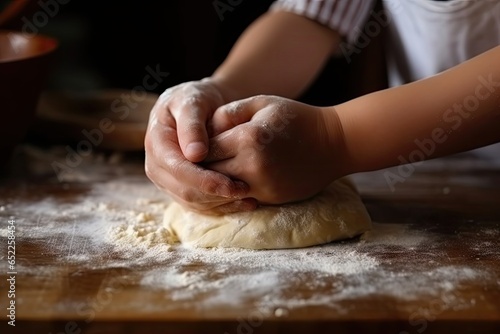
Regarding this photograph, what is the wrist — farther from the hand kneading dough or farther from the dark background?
the dark background

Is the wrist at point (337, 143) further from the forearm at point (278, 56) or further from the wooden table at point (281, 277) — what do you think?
the forearm at point (278, 56)

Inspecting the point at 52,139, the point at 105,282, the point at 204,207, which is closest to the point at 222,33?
the point at 52,139

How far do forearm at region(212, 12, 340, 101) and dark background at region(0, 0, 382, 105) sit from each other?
70 centimetres

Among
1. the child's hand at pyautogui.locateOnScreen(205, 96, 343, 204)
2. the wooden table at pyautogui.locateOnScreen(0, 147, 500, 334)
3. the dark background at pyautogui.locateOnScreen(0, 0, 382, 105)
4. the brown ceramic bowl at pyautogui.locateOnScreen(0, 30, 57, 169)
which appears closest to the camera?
the wooden table at pyautogui.locateOnScreen(0, 147, 500, 334)

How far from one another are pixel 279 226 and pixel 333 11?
527 millimetres

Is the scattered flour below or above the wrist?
below

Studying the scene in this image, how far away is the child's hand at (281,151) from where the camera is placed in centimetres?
94

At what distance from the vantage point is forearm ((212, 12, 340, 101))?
48.7 inches

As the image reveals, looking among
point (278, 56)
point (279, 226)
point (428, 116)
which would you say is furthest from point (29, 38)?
point (428, 116)

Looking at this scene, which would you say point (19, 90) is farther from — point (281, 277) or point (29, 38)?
point (281, 277)

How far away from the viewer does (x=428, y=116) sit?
0.95m

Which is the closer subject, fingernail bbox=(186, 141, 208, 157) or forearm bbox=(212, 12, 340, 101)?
fingernail bbox=(186, 141, 208, 157)

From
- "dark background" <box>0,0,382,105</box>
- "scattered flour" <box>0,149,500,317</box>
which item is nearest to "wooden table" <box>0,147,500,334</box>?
"scattered flour" <box>0,149,500,317</box>

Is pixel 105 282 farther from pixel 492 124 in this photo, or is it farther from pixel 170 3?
pixel 170 3
